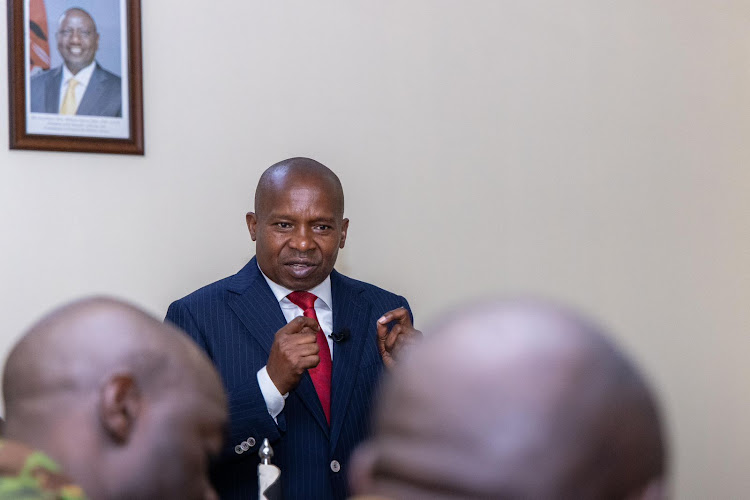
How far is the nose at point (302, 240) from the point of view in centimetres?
303

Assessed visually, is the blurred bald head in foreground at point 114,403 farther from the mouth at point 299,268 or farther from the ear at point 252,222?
the ear at point 252,222

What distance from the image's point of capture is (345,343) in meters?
3.05

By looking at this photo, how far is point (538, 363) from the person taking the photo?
2.64 feet

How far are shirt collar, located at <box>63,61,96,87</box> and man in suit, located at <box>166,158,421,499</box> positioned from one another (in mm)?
840

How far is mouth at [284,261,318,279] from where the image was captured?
3.05 meters

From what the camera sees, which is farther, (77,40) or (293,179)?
(77,40)

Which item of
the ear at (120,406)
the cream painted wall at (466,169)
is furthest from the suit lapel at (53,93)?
the ear at (120,406)

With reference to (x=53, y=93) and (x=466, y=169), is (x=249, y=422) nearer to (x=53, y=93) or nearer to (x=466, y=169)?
(x=53, y=93)

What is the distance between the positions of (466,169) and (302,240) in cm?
120

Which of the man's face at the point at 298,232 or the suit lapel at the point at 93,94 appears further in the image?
the suit lapel at the point at 93,94

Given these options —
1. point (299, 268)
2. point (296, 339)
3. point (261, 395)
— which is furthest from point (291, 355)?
point (299, 268)

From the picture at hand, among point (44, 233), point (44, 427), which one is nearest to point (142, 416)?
point (44, 427)

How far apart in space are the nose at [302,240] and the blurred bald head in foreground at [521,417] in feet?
7.17

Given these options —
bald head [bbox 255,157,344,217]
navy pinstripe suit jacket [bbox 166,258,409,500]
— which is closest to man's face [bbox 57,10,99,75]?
bald head [bbox 255,157,344,217]
